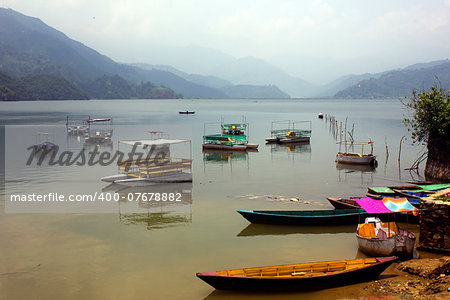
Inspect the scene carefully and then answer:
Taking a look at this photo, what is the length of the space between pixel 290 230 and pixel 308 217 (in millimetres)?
1134

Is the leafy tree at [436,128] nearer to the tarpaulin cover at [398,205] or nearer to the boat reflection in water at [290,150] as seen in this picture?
the tarpaulin cover at [398,205]

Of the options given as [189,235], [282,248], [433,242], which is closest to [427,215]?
[433,242]

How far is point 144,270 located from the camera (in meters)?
15.8

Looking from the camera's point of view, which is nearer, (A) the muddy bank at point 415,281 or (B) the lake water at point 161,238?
(A) the muddy bank at point 415,281

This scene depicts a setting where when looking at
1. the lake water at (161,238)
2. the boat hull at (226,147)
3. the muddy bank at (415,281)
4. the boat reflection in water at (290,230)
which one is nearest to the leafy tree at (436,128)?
the lake water at (161,238)

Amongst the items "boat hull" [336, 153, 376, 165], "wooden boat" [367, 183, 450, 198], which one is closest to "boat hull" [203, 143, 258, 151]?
"boat hull" [336, 153, 376, 165]

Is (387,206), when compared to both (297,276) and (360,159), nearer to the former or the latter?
(297,276)

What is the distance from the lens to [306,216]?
66.2 feet

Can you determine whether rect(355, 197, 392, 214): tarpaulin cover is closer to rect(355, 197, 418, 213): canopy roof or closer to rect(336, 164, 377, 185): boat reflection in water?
rect(355, 197, 418, 213): canopy roof

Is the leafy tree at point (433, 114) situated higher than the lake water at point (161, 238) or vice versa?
the leafy tree at point (433, 114)

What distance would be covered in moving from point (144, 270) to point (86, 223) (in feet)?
23.7

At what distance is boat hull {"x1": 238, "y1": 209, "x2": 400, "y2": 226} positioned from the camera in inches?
795

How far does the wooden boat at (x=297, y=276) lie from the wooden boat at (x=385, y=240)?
150cm

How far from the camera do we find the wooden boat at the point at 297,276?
42.7 feet
